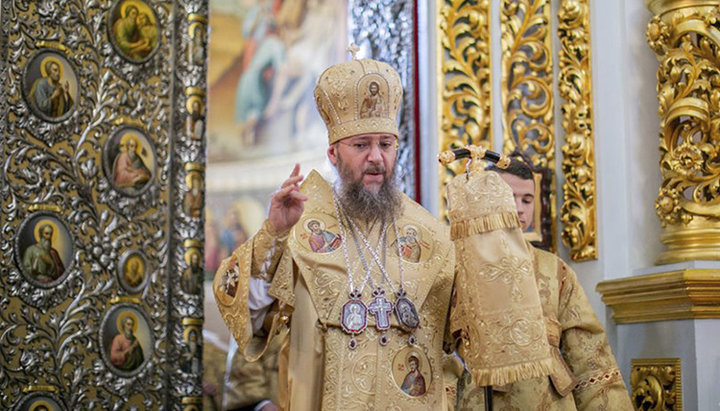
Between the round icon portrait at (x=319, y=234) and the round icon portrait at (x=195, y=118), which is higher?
the round icon portrait at (x=195, y=118)

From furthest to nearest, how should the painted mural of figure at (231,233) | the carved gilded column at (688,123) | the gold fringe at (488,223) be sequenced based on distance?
the painted mural of figure at (231,233), the carved gilded column at (688,123), the gold fringe at (488,223)

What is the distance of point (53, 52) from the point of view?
5.41m

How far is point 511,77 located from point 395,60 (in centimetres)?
67

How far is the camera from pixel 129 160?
221 inches

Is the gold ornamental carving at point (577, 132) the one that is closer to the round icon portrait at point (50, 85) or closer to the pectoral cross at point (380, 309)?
the pectoral cross at point (380, 309)

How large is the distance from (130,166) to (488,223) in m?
2.57

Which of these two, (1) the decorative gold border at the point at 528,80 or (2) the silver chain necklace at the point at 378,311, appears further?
(1) the decorative gold border at the point at 528,80

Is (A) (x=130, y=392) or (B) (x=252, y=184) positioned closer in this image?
(A) (x=130, y=392)

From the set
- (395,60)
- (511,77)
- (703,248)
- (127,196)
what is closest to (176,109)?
(127,196)

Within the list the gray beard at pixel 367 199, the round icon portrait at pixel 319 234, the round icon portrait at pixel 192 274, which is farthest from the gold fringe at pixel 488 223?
the round icon portrait at pixel 192 274

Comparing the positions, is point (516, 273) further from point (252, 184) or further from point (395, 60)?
point (252, 184)

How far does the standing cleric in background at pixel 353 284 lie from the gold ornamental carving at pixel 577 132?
1.43m

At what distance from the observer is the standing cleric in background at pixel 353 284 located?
12.4ft

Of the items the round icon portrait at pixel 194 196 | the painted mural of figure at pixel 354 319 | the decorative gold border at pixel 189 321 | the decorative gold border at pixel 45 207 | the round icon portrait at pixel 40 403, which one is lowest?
the round icon portrait at pixel 40 403
